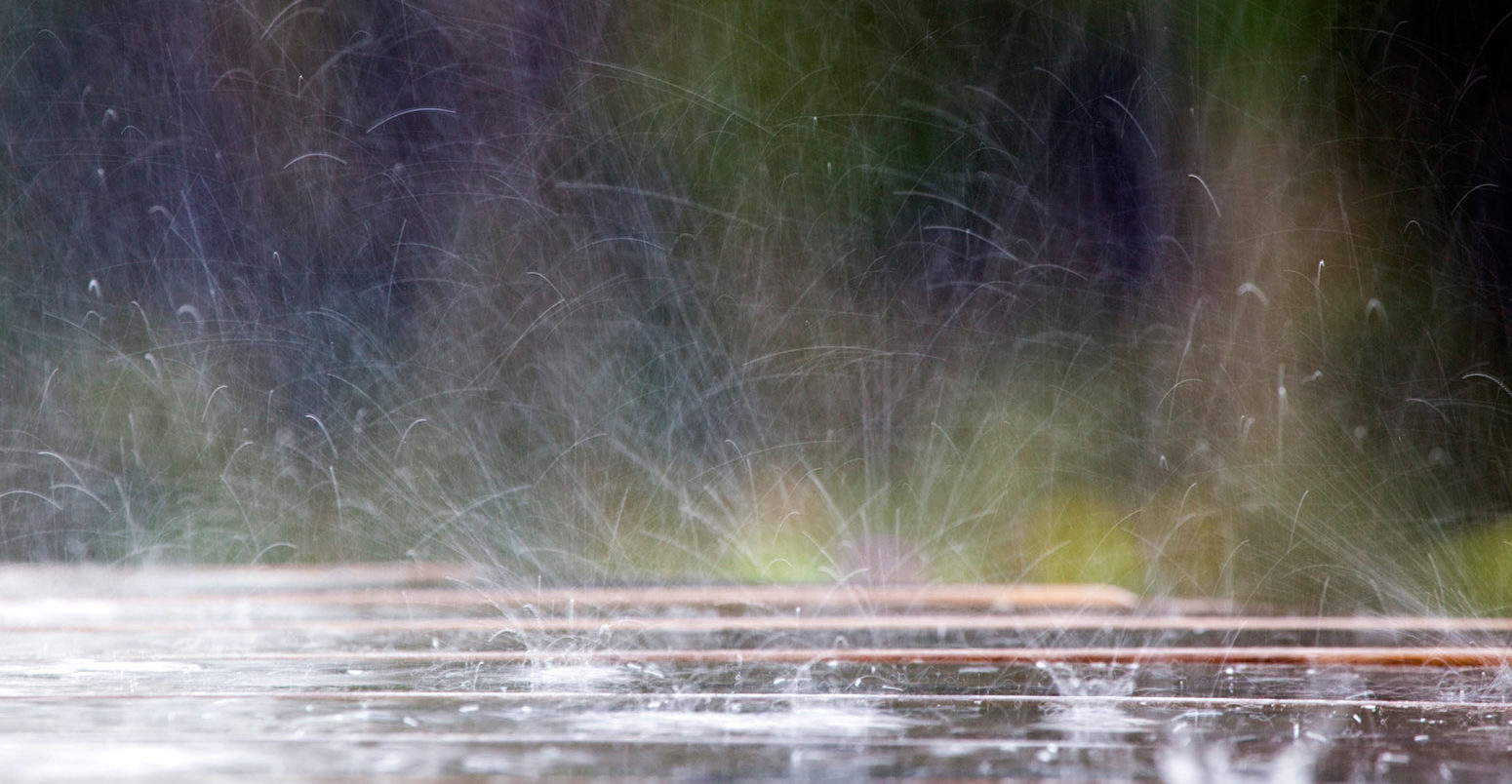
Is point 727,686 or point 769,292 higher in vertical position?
point 769,292

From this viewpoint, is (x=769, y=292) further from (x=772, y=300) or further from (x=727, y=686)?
(x=727, y=686)

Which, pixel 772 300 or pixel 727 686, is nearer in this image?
pixel 727 686

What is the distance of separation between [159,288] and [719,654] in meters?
10.2

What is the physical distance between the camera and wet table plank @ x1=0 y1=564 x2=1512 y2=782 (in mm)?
5445

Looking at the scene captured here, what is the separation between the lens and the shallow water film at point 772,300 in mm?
12383

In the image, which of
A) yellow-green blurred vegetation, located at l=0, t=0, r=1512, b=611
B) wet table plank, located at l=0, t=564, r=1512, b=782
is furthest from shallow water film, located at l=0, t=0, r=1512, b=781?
wet table plank, located at l=0, t=564, r=1512, b=782

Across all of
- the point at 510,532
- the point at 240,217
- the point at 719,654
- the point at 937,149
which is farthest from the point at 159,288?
the point at 719,654

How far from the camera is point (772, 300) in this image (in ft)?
45.5

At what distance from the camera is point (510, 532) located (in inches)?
543

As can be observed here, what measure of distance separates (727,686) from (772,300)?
6.96 metres

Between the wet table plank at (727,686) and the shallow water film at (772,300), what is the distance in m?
0.29

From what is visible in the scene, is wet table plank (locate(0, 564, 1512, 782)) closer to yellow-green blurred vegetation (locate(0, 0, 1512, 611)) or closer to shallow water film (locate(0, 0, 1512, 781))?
shallow water film (locate(0, 0, 1512, 781))

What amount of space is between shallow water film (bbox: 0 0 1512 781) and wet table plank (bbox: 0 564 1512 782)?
295 mm

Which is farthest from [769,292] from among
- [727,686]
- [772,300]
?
[727,686]
